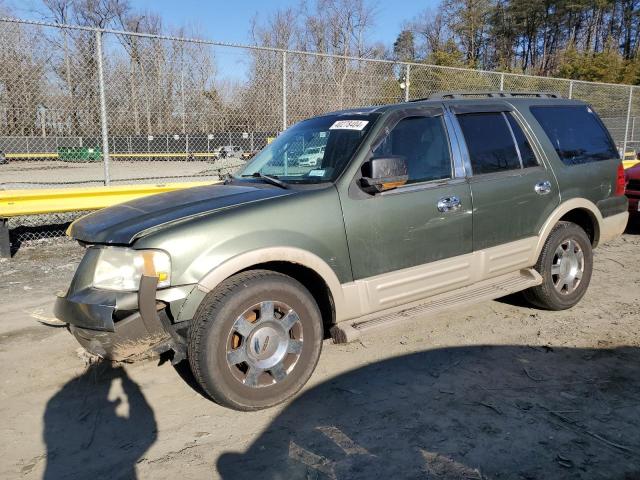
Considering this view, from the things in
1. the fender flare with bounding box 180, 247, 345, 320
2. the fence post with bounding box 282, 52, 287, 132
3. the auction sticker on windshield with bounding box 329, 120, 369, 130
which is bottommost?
the fender flare with bounding box 180, 247, 345, 320

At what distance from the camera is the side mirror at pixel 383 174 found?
3402 millimetres

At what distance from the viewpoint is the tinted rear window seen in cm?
477

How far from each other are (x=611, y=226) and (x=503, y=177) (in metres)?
1.71

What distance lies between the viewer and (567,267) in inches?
189

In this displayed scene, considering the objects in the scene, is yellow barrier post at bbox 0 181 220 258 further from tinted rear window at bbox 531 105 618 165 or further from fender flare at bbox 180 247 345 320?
tinted rear window at bbox 531 105 618 165

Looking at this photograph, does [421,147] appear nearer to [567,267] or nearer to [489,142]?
[489,142]

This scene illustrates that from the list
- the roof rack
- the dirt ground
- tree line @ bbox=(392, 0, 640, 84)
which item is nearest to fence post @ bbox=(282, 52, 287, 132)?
the roof rack

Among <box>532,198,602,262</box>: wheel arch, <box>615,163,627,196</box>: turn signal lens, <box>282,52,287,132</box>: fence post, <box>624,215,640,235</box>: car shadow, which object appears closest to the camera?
<box>532,198,602,262</box>: wheel arch

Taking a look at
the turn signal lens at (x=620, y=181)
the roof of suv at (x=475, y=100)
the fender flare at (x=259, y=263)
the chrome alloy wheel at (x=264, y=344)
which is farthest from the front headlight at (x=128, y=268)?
the turn signal lens at (x=620, y=181)

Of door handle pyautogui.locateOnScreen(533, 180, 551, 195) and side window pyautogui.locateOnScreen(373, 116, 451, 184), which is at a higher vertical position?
side window pyautogui.locateOnScreen(373, 116, 451, 184)

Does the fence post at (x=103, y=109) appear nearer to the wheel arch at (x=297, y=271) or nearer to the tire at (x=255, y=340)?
the wheel arch at (x=297, y=271)

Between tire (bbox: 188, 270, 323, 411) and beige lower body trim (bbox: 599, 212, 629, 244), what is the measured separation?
3330mm

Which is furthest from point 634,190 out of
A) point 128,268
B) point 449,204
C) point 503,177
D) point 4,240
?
point 4,240

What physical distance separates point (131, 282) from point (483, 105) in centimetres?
321
